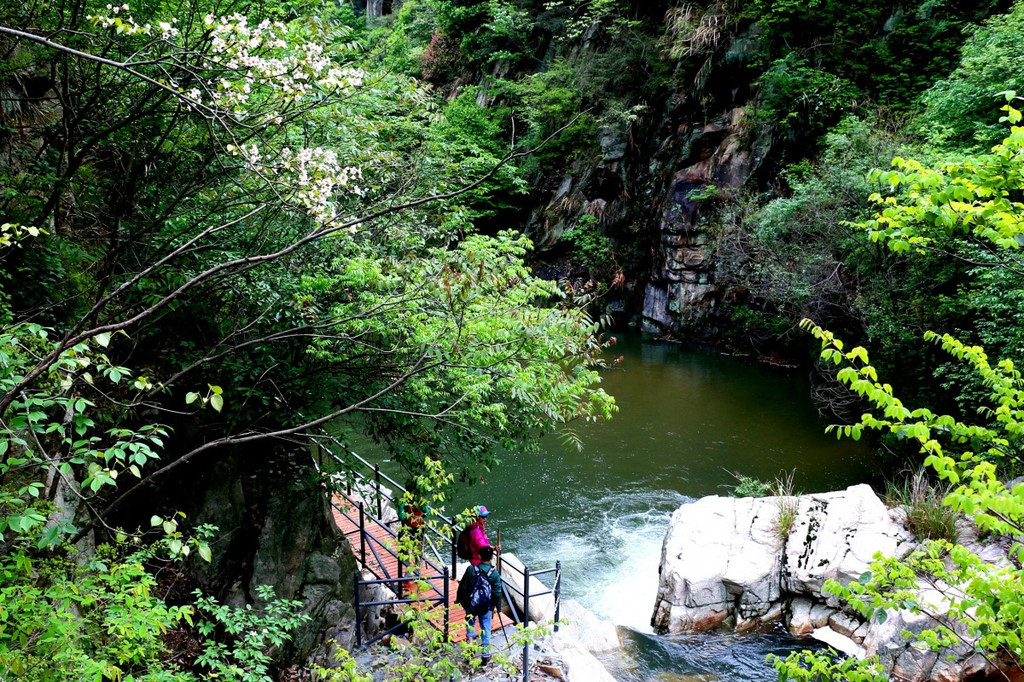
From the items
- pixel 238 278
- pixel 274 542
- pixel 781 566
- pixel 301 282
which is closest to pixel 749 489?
pixel 781 566

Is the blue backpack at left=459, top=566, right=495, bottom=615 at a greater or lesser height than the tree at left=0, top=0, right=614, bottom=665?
lesser

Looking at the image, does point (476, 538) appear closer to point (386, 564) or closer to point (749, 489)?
point (386, 564)

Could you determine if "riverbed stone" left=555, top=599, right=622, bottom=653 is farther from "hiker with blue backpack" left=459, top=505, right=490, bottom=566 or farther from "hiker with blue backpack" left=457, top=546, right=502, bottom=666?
"hiker with blue backpack" left=459, top=505, right=490, bottom=566

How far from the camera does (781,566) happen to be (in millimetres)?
8820

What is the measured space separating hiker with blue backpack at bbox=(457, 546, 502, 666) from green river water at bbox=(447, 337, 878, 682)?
85.1 inches

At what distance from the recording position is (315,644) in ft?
22.4

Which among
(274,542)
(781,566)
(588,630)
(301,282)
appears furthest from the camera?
(781,566)

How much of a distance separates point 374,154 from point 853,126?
1318 cm

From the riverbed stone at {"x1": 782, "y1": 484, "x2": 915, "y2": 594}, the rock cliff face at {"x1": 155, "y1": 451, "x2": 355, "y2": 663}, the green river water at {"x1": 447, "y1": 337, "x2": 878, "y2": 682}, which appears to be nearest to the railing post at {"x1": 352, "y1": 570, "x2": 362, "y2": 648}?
the rock cliff face at {"x1": 155, "y1": 451, "x2": 355, "y2": 663}

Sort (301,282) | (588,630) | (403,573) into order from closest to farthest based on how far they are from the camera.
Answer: (301,282) → (403,573) → (588,630)

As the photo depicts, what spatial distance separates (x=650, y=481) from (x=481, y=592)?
23.8 ft

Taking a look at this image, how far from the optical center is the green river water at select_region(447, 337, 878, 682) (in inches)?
325

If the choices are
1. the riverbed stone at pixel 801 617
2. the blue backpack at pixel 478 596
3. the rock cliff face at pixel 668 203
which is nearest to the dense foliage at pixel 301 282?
the blue backpack at pixel 478 596

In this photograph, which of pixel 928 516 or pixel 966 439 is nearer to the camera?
pixel 966 439
